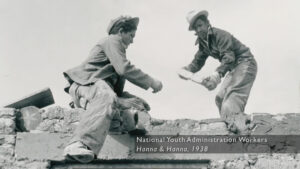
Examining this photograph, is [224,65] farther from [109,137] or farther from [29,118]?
[29,118]

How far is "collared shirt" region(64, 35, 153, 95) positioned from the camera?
816cm

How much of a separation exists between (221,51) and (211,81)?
1.44 feet

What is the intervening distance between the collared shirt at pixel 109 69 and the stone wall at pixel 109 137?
0.42 m

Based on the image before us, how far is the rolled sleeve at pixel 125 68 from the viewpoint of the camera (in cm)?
812

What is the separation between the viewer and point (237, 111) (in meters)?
8.48

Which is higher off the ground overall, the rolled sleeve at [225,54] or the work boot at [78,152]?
the rolled sleeve at [225,54]

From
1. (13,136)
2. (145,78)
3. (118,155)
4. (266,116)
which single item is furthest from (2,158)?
(266,116)

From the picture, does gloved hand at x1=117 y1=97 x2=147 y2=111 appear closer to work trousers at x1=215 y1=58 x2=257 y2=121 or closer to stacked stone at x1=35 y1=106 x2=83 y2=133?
stacked stone at x1=35 y1=106 x2=83 y2=133

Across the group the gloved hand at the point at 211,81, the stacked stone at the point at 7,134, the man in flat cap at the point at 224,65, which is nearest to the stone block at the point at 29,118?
the stacked stone at the point at 7,134

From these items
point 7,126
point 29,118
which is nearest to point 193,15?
point 29,118

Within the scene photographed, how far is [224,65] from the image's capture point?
28.8 feet

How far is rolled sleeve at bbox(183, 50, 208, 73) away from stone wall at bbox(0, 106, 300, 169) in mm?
1143

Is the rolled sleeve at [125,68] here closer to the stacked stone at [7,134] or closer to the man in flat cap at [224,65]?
the man in flat cap at [224,65]

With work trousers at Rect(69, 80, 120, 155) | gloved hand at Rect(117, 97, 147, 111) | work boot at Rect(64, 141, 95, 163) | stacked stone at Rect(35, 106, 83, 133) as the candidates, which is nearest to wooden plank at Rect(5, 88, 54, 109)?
stacked stone at Rect(35, 106, 83, 133)
